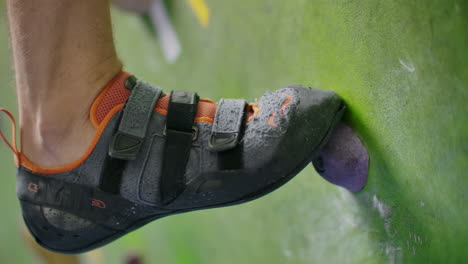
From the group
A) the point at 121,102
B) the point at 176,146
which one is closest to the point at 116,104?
the point at 121,102

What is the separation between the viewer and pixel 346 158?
0.66 metres

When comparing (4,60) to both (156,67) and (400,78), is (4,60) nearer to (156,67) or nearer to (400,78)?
(156,67)

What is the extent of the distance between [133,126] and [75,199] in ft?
0.48

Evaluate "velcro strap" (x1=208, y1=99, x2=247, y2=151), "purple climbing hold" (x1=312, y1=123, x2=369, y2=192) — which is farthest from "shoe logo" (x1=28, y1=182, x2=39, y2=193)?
"purple climbing hold" (x1=312, y1=123, x2=369, y2=192)

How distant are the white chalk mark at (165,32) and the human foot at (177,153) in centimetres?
81

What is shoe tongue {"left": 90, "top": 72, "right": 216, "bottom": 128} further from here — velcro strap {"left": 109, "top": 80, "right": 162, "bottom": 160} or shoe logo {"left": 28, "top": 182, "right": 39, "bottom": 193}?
shoe logo {"left": 28, "top": 182, "right": 39, "bottom": 193}

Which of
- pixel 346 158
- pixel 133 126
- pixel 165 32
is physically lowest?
pixel 165 32

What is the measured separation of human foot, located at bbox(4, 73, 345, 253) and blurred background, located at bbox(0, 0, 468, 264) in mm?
79

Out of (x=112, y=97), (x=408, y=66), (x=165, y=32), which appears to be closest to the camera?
(x=408, y=66)

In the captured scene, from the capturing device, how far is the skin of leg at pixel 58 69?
619mm

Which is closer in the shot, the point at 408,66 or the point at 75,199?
the point at 408,66

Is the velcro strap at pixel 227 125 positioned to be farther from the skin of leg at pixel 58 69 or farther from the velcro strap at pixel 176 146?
the skin of leg at pixel 58 69

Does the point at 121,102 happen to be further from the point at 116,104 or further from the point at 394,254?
the point at 394,254

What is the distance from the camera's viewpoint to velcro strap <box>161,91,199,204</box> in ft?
2.02
